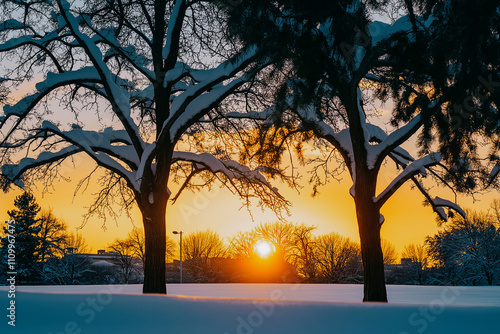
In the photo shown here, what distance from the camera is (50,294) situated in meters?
8.68

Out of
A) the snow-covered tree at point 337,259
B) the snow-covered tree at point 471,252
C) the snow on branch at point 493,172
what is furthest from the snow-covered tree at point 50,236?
the snow on branch at point 493,172

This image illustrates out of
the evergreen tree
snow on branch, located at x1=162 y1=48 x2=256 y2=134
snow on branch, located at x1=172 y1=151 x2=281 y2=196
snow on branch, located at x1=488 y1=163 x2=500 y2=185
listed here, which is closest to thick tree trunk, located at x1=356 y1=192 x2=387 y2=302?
snow on branch, located at x1=488 y1=163 x2=500 y2=185

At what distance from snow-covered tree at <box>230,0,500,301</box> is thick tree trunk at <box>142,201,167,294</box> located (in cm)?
406

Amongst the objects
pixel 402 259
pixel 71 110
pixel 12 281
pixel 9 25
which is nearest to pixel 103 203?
pixel 71 110

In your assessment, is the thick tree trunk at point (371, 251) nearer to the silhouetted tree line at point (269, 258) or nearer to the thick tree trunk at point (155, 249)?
the thick tree trunk at point (155, 249)

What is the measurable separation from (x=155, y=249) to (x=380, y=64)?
21.9 feet

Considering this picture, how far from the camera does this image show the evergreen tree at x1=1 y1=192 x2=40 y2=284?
43375mm

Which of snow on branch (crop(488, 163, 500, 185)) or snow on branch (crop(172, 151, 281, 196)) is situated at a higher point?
snow on branch (crop(172, 151, 281, 196))

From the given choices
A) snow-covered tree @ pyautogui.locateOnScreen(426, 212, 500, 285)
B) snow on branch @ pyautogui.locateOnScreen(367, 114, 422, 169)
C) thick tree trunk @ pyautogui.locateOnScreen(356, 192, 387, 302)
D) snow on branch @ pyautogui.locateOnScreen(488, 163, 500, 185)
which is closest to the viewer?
snow on branch @ pyautogui.locateOnScreen(367, 114, 422, 169)

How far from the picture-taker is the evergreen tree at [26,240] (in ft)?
142

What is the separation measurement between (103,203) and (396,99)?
32.9 feet

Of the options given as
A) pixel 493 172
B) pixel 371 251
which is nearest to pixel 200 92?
pixel 371 251

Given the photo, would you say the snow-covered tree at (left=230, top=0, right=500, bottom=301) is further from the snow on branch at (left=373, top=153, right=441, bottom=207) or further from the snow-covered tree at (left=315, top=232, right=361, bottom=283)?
the snow-covered tree at (left=315, top=232, right=361, bottom=283)

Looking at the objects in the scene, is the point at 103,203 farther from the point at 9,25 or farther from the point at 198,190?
the point at 9,25
